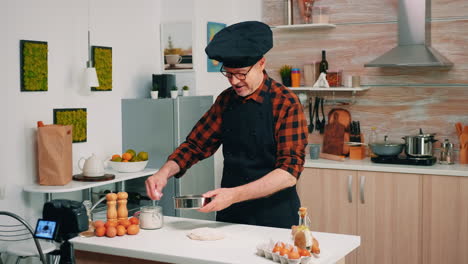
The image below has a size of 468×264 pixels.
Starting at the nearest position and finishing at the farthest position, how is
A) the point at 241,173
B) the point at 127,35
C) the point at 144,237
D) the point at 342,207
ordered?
the point at 144,237
the point at 241,173
the point at 342,207
the point at 127,35

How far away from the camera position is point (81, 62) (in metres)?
4.51

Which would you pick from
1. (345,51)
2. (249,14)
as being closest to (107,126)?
(249,14)

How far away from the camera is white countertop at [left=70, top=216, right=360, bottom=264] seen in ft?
7.07

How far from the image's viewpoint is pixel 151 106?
15.8ft

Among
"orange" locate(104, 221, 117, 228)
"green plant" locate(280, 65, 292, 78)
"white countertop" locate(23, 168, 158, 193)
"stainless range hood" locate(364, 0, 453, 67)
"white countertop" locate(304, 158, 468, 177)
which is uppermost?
"stainless range hood" locate(364, 0, 453, 67)

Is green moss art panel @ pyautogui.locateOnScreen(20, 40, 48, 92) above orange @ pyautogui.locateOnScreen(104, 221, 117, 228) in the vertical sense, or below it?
above

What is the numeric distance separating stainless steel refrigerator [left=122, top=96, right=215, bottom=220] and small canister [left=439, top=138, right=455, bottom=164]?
182cm

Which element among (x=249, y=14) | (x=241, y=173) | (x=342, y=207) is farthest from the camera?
(x=249, y=14)

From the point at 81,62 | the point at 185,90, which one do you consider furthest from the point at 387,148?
the point at 81,62

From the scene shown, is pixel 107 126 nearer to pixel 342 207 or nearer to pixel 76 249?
pixel 342 207

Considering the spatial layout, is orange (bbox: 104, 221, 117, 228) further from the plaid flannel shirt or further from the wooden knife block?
the wooden knife block

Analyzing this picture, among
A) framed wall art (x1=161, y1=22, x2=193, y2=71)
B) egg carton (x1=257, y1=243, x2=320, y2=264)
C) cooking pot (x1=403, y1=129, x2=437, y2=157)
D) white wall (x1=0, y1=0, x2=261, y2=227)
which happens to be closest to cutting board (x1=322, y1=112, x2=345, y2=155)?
cooking pot (x1=403, y1=129, x2=437, y2=157)

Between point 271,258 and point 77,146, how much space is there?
2.72m

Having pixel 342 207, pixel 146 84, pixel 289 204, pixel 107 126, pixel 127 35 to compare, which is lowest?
pixel 342 207
